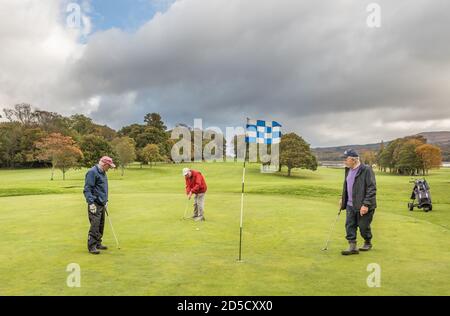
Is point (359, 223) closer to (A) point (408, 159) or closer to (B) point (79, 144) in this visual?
(B) point (79, 144)

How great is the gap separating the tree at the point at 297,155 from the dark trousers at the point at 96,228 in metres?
67.6

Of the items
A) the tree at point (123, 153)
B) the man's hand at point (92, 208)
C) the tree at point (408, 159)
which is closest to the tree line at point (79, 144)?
the tree at point (123, 153)

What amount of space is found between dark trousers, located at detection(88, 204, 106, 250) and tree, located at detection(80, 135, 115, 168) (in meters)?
69.2

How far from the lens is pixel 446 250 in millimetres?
10648

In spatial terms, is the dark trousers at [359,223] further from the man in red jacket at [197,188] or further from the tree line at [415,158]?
the tree line at [415,158]

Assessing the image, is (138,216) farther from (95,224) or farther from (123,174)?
(123,174)

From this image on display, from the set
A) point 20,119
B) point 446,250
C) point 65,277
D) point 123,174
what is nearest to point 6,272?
point 65,277

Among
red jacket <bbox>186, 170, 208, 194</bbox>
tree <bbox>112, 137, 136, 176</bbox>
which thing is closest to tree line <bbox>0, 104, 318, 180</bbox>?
tree <bbox>112, 137, 136, 176</bbox>

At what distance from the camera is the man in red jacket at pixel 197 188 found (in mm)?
15930

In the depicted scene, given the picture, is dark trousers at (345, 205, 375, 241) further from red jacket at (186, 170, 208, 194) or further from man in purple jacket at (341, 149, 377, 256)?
red jacket at (186, 170, 208, 194)

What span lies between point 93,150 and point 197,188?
6828cm

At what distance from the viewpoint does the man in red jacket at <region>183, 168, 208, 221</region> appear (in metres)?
15.9

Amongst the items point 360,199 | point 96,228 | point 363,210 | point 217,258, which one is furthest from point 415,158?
point 96,228
